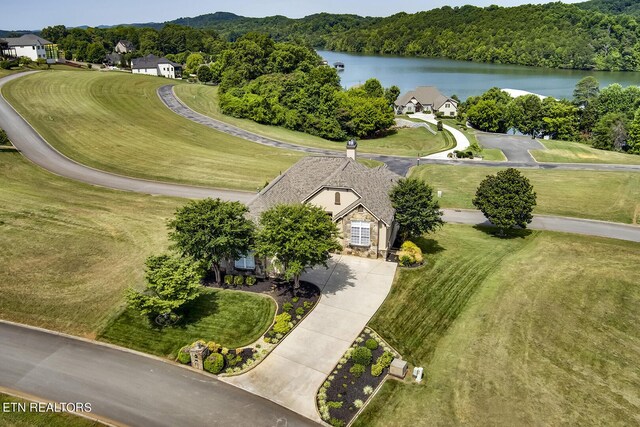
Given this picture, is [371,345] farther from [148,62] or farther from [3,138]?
[148,62]

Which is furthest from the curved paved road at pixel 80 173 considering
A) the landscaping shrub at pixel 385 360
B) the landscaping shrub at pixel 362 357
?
the landscaping shrub at pixel 385 360

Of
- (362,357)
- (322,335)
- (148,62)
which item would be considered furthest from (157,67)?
(362,357)

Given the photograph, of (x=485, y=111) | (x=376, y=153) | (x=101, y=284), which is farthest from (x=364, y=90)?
(x=101, y=284)

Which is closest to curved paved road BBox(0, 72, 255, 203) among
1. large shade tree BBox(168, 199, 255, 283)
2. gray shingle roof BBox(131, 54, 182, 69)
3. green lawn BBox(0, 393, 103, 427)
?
large shade tree BBox(168, 199, 255, 283)

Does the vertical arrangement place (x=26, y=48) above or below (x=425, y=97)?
above

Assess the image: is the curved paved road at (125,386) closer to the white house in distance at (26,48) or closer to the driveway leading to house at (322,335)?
the driveway leading to house at (322,335)

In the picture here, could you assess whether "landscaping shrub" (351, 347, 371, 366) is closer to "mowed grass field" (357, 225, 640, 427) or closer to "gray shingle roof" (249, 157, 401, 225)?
"mowed grass field" (357, 225, 640, 427)
